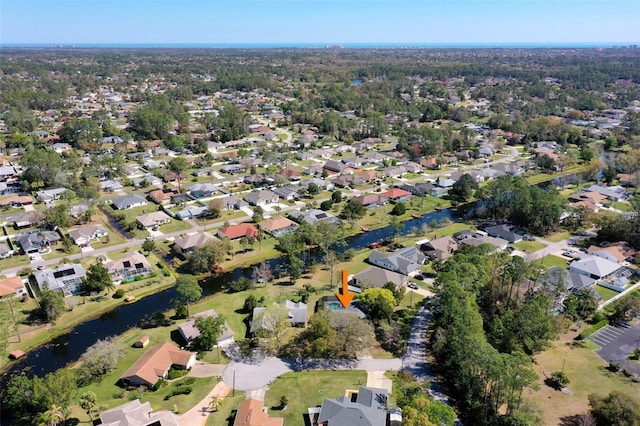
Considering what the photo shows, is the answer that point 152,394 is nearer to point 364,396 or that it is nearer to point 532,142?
point 364,396

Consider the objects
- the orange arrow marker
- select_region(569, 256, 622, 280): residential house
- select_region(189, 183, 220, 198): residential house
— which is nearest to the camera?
the orange arrow marker

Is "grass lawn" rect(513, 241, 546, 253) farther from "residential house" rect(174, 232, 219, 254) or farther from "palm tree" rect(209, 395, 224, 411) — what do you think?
"palm tree" rect(209, 395, 224, 411)

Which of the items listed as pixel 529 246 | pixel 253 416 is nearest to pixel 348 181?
pixel 529 246

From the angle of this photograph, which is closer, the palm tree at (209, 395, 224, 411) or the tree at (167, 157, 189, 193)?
the palm tree at (209, 395, 224, 411)

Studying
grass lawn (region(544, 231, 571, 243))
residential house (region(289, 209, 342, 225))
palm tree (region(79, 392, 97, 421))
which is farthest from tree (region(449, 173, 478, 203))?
palm tree (region(79, 392, 97, 421))

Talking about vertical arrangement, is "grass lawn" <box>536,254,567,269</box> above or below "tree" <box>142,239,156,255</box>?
below

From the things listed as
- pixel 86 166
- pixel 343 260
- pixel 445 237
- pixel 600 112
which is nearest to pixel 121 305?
pixel 343 260

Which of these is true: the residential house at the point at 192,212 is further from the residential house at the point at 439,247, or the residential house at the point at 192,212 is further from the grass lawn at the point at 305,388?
the grass lawn at the point at 305,388

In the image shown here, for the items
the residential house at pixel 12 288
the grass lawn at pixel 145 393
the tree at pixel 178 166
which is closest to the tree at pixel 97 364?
the grass lawn at pixel 145 393
